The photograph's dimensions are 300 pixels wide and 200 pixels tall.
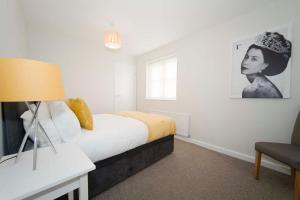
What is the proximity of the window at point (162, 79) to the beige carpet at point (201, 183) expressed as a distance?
1806 millimetres

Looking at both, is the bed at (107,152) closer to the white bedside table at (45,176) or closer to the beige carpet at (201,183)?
the beige carpet at (201,183)

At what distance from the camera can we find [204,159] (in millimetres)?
2146

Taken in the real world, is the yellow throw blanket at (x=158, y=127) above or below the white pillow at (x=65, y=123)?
below

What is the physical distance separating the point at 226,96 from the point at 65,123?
2.53 metres

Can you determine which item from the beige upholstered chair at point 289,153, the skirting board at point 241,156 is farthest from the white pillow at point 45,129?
the skirting board at point 241,156

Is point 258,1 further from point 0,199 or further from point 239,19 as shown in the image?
point 0,199

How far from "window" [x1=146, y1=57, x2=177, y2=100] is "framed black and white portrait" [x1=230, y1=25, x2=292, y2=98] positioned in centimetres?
146

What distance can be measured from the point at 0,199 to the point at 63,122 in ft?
2.55

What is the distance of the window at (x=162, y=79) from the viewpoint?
134 inches

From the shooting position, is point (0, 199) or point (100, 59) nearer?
point (0, 199)

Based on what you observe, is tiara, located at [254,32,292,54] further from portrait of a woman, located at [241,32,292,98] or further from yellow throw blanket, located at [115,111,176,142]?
yellow throw blanket, located at [115,111,176,142]

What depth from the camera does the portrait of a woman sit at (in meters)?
1.74

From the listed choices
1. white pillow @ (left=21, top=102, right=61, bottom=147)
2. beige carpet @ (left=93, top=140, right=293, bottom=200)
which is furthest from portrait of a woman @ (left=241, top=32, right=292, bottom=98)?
white pillow @ (left=21, top=102, right=61, bottom=147)

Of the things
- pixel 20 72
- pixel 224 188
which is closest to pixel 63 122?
pixel 20 72
